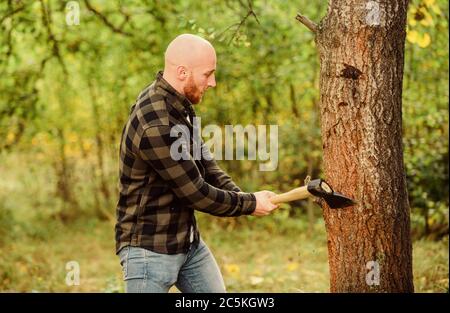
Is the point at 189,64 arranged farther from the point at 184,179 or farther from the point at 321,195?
the point at 321,195

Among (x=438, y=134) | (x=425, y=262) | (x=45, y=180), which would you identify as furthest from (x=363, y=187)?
(x=45, y=180)

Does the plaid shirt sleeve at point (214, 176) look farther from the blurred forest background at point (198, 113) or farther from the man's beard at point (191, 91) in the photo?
the blurred forest background at point (198, 113)

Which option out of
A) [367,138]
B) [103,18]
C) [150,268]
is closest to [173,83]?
[150,268]

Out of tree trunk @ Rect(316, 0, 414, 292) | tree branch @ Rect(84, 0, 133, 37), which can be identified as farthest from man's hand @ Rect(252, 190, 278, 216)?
tree branch @ Rect(84, 0, 133, 37)

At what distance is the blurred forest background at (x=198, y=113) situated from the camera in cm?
687

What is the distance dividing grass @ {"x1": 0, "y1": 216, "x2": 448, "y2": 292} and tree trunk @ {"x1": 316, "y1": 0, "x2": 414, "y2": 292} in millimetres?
1962

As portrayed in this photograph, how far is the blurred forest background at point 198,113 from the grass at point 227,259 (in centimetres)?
3

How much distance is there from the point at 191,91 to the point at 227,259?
16.8 ft

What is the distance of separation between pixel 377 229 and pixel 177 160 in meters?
1.20

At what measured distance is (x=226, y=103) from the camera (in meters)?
9.32

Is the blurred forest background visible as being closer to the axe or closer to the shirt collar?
the shirt collar

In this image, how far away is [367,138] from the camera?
3256 mm

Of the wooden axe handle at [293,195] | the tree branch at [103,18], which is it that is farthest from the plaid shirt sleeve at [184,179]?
the tree branch at [103,18]
